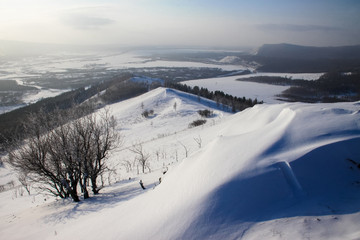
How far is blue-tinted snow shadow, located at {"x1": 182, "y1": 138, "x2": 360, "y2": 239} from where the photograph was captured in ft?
17.7

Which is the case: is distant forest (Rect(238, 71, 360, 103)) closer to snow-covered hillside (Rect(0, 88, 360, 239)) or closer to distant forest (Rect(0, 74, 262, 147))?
distant forest (Rect(0, 74, 262, 147))

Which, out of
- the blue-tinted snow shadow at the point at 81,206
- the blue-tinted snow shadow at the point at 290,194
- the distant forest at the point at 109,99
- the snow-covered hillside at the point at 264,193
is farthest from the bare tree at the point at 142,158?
the distant forest at the point at 109,99

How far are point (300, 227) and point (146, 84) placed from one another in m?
123

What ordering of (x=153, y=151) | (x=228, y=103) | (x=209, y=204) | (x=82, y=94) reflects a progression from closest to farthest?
(x=209, y=204) < (x=153, y=151) < (x=228, y=103) < (x=82, y=94)

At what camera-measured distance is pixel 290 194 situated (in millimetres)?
5859

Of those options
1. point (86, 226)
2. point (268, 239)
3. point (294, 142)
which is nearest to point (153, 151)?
point (86, 226)

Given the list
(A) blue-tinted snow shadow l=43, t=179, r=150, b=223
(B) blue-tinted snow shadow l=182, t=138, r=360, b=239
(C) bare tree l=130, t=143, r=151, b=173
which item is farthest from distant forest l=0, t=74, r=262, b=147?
(B) blue-tinted snow shadow l=182, t=138, r=360, b=239

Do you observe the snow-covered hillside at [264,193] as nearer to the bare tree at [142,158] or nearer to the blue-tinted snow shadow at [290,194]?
the blue-tinted snow shadow at [290,194]

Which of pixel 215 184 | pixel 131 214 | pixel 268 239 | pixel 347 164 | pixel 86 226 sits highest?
pixel 347 164

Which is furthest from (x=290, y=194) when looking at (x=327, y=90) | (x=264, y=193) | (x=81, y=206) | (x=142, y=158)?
(x=327, y=90)

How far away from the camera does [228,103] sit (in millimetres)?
78188

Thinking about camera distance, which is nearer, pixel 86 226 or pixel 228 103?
→ pixel 86 226

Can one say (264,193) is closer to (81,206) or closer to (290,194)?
(290,194)

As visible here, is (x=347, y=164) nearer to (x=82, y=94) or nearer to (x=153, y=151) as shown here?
(x=153, y=151)
